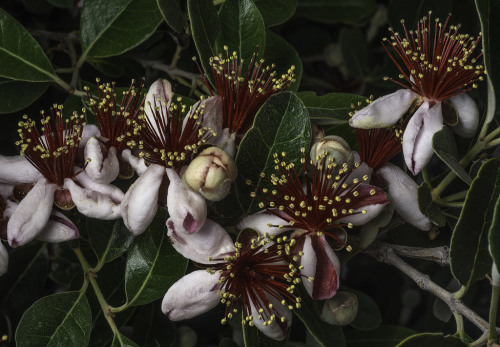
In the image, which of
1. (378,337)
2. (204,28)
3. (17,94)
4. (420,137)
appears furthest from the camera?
(378,337)

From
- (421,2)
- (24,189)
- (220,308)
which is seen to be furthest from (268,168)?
(421,2)

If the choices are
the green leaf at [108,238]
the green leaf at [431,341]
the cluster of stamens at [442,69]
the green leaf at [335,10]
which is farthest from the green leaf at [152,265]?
the green leaf at [335,10]

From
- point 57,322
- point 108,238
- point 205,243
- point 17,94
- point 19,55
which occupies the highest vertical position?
point 19,55

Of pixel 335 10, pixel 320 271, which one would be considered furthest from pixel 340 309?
pixel 335 10

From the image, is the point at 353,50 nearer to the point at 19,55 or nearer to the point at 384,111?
the point at 384,111

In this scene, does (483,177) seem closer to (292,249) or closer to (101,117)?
(292,249)

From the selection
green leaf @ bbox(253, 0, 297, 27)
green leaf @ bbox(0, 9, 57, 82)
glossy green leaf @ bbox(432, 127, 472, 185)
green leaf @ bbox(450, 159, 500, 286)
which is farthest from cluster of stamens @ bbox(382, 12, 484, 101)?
green leaf @ bbox(0, 9, 57, 82)
